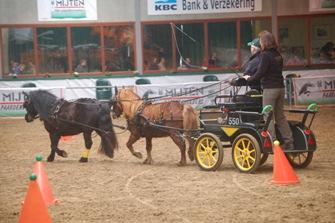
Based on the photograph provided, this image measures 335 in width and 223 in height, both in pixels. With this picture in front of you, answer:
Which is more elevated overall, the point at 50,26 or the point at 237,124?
the point at 50,26

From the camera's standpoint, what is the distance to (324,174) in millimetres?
10016

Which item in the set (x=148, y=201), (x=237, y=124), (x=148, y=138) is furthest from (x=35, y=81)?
(x=148, y=201)

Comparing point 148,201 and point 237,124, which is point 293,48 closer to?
point 237,124

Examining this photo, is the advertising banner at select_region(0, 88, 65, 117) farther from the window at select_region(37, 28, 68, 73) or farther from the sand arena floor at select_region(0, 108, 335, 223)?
the sand arena floor at select_region(0, 108, 335, 223)

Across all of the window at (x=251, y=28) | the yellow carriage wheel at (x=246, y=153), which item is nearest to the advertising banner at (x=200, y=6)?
the window at (x=251, y=28)

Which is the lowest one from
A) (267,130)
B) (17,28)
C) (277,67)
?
(267,130)

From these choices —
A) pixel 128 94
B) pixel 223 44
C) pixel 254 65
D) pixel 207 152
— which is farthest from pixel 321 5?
pixel 207 152

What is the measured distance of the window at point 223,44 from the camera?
2575 centimetres

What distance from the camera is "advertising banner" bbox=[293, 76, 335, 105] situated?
72.7ft

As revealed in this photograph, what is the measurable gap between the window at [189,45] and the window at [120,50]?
5.90 ft

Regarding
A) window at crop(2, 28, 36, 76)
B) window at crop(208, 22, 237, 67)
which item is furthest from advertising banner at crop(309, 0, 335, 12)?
window at crop(2, 28, 36, 76)

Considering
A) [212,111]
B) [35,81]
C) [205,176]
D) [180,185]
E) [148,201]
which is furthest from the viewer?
[35,81]

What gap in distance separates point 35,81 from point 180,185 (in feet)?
53.8

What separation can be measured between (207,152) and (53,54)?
52.2 ft
